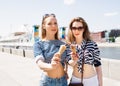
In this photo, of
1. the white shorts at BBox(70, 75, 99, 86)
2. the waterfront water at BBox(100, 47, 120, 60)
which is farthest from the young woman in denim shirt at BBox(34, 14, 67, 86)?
the waterfront water at BBox(100, 47, 120, 60)

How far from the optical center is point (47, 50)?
10.7ft

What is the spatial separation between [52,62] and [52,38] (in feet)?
1.63

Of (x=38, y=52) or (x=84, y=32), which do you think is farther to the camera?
(x=84, y=32)

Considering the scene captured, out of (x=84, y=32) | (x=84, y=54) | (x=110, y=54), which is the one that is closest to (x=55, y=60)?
(x=84, y=54)

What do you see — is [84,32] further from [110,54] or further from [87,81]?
[110,54]

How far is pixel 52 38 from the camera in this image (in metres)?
3.38

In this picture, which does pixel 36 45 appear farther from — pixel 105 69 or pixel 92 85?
pixel 105 69

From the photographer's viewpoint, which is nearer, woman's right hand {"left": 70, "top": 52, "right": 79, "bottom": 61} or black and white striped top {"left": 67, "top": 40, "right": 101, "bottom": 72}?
woman's right hand {"left": 70, "top": 52, "right": 79, "bottom": 61}

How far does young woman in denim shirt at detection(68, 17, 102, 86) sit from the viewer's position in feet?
10.9

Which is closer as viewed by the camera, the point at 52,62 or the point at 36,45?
the point at 52,62

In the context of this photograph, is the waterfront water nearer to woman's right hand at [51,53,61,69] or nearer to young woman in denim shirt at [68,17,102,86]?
young woman in denim shirt at [68,17,102,86]

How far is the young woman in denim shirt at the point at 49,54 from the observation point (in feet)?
10.6

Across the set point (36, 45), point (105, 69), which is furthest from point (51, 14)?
point (105, 69)

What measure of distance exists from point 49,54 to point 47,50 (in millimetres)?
61
